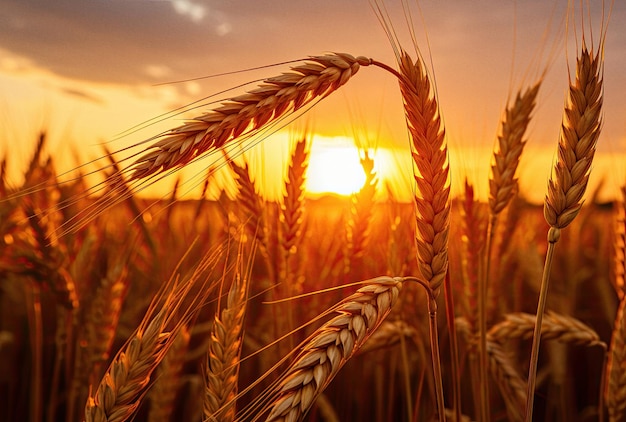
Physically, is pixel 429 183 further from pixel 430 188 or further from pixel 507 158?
pixel 507 158

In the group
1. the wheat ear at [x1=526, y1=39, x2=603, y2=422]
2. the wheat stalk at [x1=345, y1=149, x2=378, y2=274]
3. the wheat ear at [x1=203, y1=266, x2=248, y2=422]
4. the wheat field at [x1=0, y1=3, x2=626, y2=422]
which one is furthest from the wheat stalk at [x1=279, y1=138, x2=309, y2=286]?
the wheat ear at [x1=526, y1=39, x2=603, y2=422]

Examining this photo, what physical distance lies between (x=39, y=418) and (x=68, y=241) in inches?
18.5

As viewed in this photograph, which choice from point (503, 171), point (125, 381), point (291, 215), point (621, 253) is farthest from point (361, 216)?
point (125, 381)

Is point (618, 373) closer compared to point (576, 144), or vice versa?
point (576, 144)

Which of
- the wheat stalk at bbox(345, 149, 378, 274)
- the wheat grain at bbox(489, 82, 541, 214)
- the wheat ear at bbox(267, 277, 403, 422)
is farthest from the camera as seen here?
the wheat stalk at bbox(345, 149, 378, 274)

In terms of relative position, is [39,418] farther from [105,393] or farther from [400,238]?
[400,238]

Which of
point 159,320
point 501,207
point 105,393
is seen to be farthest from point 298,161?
point 105,393

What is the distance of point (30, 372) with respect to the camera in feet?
6.41

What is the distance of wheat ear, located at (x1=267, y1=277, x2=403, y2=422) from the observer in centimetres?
69

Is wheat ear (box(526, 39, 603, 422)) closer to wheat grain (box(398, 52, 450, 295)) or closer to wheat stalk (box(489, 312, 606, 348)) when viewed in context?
wheat grain (box(398, 52, 450, 295))

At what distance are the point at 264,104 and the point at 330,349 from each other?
1.11ft

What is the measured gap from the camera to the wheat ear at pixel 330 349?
0.69 metres

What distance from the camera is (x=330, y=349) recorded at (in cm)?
73

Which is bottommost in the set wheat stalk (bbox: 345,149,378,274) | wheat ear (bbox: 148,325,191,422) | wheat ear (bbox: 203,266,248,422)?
wheat ear (bbox: 148,325,191,422)
